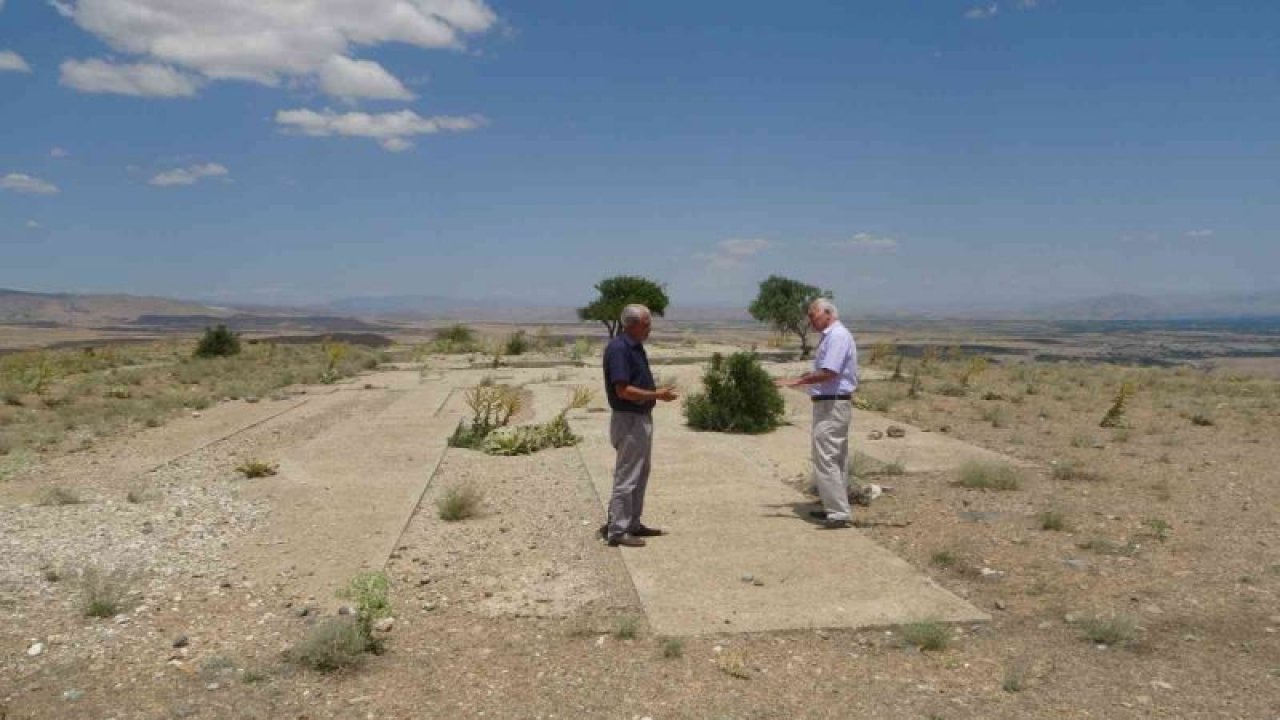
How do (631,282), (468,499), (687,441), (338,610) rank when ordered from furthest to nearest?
(631,282)
(687,441)
(468,499)
(338,610)

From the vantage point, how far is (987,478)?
31.4 ft

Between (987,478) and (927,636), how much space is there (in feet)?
15.5

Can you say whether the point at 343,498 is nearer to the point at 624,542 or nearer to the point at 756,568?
the point at 624,542

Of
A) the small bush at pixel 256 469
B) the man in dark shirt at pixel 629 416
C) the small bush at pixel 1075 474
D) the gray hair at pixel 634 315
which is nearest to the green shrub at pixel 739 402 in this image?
the small bush at pixel 1075 474

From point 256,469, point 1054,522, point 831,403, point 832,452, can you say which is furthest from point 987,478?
point 256,469

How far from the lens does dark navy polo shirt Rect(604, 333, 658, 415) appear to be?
7.13 m

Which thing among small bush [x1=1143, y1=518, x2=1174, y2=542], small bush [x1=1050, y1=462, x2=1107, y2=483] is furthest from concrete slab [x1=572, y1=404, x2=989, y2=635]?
small bush [x1=1050, y1=462, x2=1107, y2=483]

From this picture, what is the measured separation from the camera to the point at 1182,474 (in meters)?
10.4

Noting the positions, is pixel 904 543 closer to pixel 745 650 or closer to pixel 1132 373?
pixel 745 650

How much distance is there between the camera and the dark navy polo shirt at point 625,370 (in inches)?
281

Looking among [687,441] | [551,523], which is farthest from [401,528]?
[687,441]

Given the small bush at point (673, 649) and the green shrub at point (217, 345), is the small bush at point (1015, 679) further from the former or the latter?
the green shrub at point (217, 345)

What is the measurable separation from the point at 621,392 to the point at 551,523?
179cm

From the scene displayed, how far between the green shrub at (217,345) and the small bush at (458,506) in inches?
1152
